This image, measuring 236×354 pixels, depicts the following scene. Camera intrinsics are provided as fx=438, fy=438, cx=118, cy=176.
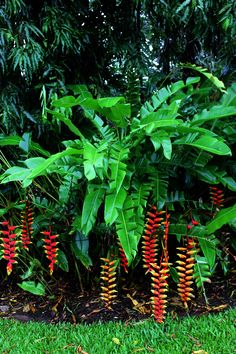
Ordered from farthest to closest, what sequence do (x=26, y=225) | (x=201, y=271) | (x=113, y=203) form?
(x=26, y=225), (x=201, y=271), (x=113, y=203)

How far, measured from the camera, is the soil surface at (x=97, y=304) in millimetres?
3084

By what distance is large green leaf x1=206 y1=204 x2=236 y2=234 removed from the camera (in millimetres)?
2924

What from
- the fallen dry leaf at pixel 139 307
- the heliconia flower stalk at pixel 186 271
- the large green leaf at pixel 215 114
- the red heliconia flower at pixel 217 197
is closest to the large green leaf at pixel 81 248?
the fallen dry leaf at pixel 139 307

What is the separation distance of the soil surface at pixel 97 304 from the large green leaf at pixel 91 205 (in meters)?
0.66

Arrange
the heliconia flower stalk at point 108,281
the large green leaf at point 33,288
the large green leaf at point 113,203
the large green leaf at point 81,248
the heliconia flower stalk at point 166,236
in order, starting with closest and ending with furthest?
1. the large green leaf at point 113,203
2. the heliconia flower stalk at point 166,236
3. the heliconia flower stalk at point 108,281
4. the large green leaf at point 81,248
5. the large green leaf at point 33,288

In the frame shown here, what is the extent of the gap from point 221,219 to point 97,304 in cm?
110

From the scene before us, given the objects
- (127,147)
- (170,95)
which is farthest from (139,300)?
(170,95)

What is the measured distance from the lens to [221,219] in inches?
116

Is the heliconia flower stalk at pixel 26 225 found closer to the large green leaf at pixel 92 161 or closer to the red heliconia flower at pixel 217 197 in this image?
the large green leaf at pixel 92 161

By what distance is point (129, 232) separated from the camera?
9.25 ft

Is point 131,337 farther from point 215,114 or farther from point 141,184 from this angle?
point 215,114

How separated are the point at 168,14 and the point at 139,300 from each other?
2417mm

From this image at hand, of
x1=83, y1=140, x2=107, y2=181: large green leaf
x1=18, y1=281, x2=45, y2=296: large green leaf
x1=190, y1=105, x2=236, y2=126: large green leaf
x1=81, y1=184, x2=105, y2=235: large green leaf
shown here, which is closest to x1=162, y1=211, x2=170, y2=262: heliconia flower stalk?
x1=81, y1=184, x2=105, y2=235: large green leaf

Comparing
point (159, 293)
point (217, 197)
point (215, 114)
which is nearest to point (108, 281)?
point (159, 293)
